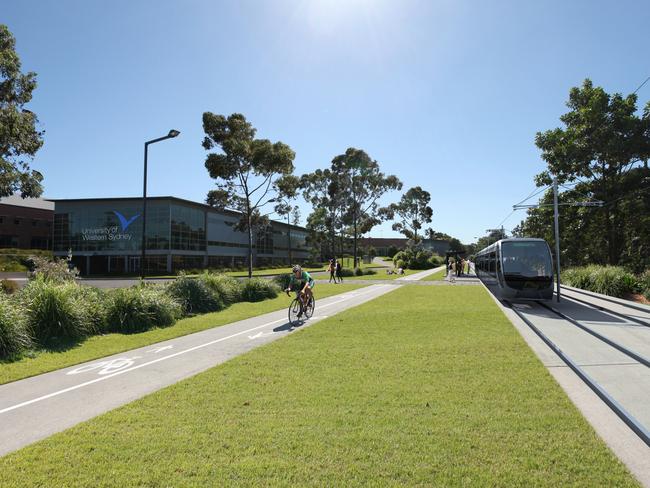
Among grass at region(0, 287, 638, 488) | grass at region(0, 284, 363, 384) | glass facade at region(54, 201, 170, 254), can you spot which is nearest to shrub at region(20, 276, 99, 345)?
grass at region(0, 284, 363, 384)

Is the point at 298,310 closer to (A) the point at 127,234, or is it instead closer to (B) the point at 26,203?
(A) the point at 127,234

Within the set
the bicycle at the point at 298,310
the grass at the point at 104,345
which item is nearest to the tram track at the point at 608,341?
the bicycle at the point at 298,310

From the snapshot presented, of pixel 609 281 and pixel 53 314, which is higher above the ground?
pixel 609 281

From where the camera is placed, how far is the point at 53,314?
9.92 m

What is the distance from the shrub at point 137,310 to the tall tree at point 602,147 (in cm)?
2866

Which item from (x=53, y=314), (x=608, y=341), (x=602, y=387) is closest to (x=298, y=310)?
(x=53, y=314)

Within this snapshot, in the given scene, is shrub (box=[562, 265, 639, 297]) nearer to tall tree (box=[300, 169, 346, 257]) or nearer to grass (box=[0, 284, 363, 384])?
grass (box=[0, 284, 363, 384])

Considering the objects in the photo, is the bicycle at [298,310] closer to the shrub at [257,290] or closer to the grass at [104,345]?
the grass at [104,345]

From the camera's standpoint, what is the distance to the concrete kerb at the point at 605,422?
3732 millimetres

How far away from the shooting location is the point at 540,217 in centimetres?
3703

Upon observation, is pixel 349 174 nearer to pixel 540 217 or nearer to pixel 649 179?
pixel 540 217

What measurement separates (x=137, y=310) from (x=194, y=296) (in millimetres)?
3776

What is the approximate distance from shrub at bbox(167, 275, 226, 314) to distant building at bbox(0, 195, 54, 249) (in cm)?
6248

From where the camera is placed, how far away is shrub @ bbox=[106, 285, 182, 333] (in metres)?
11.5
